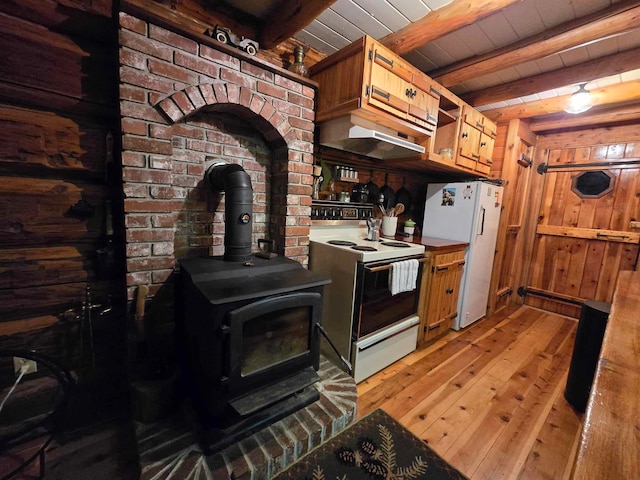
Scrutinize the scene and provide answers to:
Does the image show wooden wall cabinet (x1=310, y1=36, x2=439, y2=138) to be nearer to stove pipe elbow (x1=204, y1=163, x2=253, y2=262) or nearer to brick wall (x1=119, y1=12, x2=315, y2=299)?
brick wall (x1=119, y1=12, x2=315, y2=299)

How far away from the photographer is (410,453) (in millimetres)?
1404

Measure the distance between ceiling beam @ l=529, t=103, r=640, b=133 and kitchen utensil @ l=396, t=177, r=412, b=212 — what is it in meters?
1.83

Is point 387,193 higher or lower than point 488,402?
higher

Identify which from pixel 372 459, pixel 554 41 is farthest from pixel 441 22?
pixel 372 459

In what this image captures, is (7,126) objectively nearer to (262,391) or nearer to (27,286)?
(27,286)

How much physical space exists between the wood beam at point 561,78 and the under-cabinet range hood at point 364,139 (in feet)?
3.46

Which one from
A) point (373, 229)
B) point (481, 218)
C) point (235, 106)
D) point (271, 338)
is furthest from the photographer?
point (481, 218)

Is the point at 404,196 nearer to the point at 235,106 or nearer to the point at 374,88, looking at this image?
the point at 374,88

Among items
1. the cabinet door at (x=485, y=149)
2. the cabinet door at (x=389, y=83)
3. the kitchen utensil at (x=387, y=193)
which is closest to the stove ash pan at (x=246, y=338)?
the cabinet door at (x=389, y=83)

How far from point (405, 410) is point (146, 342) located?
1620 millimetres

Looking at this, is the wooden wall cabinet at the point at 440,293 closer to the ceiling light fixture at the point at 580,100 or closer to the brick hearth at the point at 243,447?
the brick hearth at the point at 243,447

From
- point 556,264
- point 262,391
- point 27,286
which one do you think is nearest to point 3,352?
point 27,286

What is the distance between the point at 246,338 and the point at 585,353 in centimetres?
231

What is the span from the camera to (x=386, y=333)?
6.70 ft
